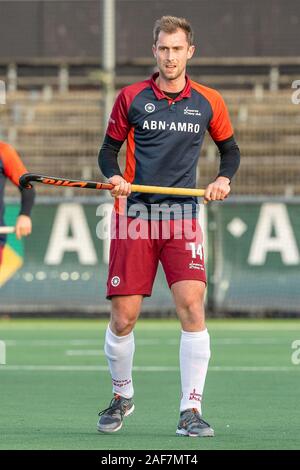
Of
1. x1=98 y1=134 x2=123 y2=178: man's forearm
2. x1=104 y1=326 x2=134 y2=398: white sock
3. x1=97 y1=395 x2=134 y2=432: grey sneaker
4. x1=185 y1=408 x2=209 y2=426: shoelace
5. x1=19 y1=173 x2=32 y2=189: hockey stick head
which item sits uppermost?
x1=98 y1=134 x2=123 y2=178: man's forearm

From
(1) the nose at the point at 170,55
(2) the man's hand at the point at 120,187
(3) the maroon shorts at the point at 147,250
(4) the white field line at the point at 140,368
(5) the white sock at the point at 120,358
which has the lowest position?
(5) the white sock at the point at 120,358

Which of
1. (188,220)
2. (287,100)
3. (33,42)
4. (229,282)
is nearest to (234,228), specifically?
(229,282)

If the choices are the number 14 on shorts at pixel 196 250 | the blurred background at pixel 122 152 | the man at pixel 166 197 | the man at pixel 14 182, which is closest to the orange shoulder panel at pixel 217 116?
the man at pixel 166 197

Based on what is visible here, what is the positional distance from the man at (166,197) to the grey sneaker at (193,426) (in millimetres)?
62

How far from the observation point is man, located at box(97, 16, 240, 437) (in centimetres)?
720

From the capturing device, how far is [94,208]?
16.5 m

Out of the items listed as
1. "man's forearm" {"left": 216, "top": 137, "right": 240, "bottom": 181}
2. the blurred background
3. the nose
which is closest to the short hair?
the nose

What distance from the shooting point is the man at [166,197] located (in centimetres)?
720

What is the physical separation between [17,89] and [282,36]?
14.3 ft

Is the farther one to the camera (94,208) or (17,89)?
(17,89)

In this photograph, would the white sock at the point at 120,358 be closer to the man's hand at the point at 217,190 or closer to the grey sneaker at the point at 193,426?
the grey sneaker at the point at 193,426

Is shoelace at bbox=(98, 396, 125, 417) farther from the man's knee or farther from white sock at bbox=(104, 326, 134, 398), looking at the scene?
the man's knee

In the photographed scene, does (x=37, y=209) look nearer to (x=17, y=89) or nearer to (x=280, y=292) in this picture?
(x=280, y=292)

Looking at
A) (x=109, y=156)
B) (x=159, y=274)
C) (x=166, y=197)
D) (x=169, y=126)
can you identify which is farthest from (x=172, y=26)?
(x=159, y=274)
